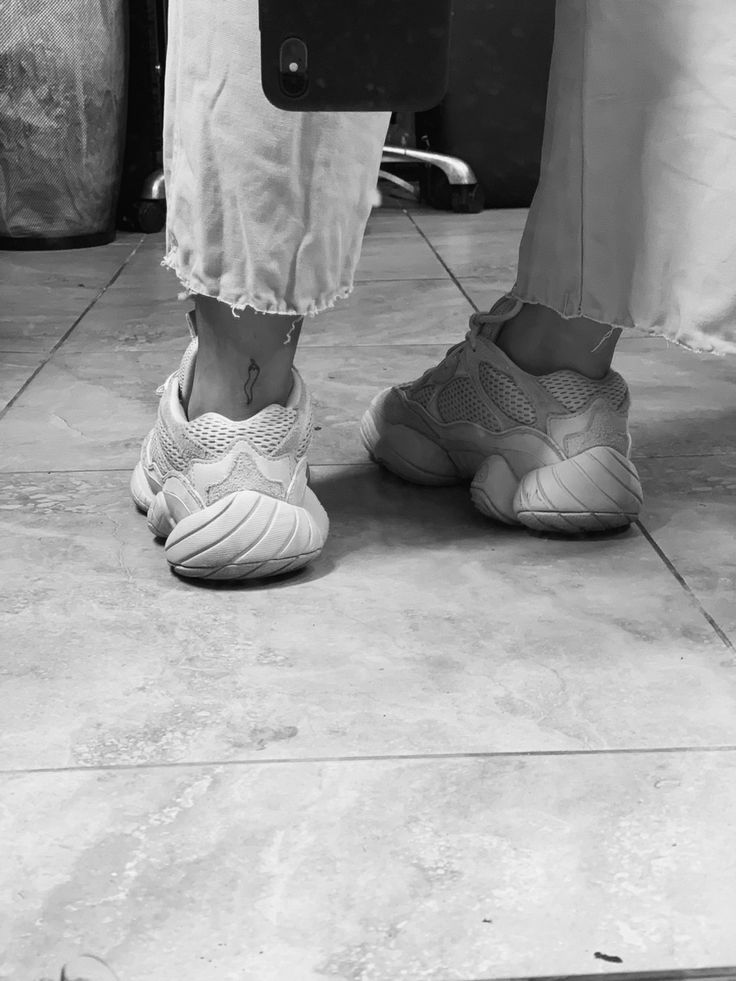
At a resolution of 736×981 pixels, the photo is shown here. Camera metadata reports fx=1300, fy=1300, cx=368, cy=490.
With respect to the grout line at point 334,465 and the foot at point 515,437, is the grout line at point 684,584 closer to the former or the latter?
the foot at point 515,437

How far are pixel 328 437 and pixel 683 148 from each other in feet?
1.67

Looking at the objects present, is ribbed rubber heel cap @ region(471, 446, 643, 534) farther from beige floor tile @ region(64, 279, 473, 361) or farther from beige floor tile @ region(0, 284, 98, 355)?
beige floor tile @ region(0, 284, 98, 355)

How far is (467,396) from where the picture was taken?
1.12 metres

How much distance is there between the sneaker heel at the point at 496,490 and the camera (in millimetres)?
1055

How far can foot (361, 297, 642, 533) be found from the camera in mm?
1021

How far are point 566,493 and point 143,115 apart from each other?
2.26 metres

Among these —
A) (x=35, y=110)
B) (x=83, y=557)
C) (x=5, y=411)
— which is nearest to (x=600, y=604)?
(x=83, y=557)

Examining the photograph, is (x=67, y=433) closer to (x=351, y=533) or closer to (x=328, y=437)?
(x=328, y=437)

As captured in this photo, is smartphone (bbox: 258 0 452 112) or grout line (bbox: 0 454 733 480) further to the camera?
grout line (bbox: 0 454 733 480)

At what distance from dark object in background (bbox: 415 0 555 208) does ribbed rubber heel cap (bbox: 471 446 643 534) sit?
222 cm

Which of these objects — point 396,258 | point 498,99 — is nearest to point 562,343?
point 396,258

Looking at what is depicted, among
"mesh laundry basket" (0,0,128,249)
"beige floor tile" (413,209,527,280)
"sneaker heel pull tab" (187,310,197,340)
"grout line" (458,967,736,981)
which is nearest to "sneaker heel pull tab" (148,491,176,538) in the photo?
"sneaker heel pull tab" (187,310,197,340)

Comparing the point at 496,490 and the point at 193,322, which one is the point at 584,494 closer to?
the point at 496,490

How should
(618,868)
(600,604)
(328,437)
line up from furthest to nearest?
(328,437), (600,604), (618,868)
